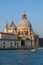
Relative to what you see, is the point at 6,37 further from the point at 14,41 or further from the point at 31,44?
the point at 31,44

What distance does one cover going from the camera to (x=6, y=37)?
8175 cm

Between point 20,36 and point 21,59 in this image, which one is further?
point 20,36

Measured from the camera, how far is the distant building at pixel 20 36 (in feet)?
258

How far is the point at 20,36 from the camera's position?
3575 inches

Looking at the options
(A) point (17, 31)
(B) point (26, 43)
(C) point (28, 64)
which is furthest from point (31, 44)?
(C) point (28, 64)

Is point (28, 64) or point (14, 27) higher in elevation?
point (14, 27)

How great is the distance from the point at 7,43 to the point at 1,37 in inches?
130

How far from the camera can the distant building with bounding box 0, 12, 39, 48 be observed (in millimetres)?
78756

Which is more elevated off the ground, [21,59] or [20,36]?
[20,36]

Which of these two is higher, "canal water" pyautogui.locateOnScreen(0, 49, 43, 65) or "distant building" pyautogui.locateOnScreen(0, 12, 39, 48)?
"distant building" pyautogui.locateOnScreen(0, 12, 39, 48)

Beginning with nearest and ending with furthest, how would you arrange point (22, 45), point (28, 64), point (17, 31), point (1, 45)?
point (28, 64) → point (1, 45) → point (22, 45) → point (17, 31)

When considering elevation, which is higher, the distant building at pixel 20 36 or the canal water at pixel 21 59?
the distant building at pixel 20 36

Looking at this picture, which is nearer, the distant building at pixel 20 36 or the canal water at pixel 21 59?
the canal water at pixel 21 59

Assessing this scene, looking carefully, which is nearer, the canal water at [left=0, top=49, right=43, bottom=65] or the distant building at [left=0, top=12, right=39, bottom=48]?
the canal water at [left=0, top=49, right=43, bottom=65]
